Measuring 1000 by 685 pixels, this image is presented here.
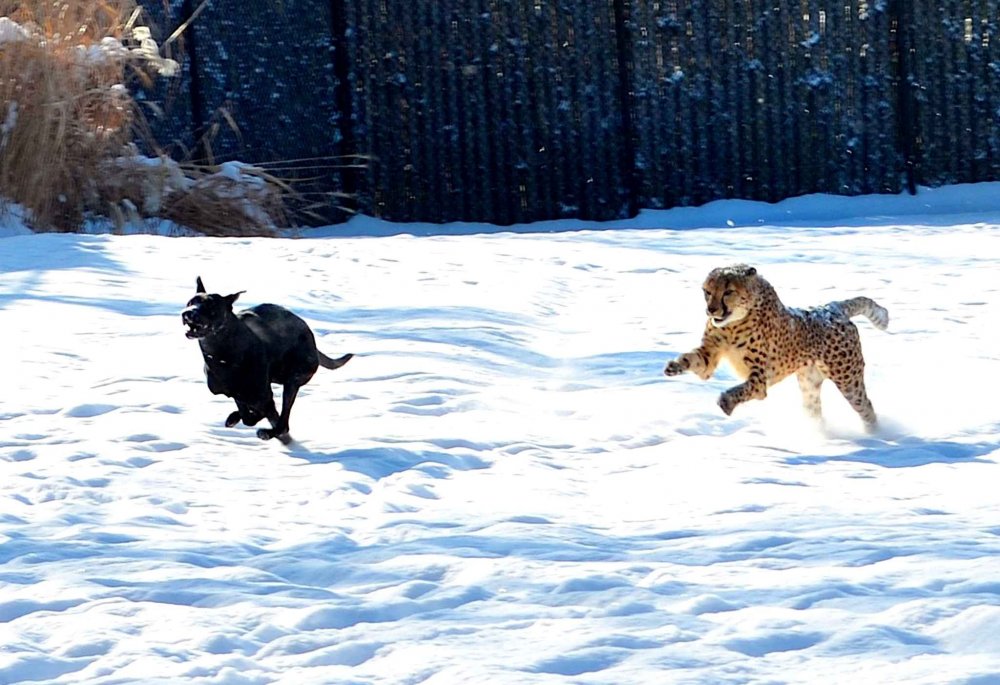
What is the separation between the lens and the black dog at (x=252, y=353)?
5340 mm

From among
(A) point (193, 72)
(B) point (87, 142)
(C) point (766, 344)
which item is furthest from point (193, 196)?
(C) point (766, 344)

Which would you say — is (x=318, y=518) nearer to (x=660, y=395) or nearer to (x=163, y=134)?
(x=660, y=395)

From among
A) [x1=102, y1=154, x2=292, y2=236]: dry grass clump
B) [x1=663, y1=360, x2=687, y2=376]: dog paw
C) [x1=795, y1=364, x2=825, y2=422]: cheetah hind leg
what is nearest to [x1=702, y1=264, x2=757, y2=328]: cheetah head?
[x1=663, y1=360, x2=687, y2=376]: dog paw

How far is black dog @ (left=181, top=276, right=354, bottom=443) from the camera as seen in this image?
17.5ft

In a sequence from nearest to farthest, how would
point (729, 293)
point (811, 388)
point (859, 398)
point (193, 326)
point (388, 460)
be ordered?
point (193, 326)
point (388, 460)
point (729, 293)
point (859, 398)
point (811, 388)

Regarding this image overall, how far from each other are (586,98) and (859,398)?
8.70m

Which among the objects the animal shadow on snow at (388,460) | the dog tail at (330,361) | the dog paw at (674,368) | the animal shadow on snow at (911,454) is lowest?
the animal shadow on snow at (911,454)

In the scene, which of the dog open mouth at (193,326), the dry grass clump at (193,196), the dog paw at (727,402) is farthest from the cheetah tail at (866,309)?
the dry grass clump at (193,196)

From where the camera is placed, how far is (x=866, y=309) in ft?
21.0

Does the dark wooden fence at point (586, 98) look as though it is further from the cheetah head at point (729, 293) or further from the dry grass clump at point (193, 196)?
the cheetah head at point (729, 293)

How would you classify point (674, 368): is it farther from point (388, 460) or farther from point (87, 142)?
point (87, 142)

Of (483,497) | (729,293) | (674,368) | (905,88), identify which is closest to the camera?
(483,497)

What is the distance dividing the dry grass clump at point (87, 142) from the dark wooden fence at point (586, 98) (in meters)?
1.54

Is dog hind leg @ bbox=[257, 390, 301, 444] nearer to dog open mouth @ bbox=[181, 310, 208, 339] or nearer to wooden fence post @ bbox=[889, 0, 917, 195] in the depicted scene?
dog open mouth @ bbox=[181, 310, 208, 339]
